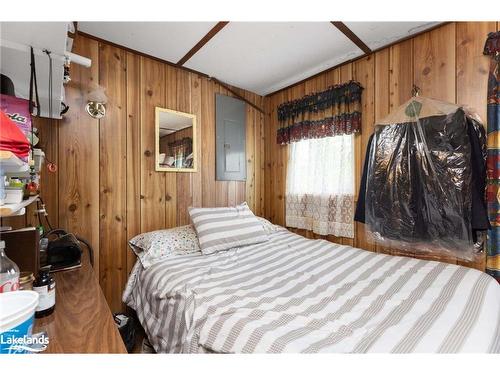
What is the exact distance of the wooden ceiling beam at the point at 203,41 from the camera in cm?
162

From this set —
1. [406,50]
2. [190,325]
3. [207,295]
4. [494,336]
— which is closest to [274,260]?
[207,295]

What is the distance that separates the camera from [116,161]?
188 centimetres

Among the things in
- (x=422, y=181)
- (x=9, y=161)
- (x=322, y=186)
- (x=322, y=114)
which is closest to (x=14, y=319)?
(x=9, y=161)

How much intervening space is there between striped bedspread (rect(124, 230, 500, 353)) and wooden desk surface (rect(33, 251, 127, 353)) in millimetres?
331

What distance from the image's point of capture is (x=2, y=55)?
34.5 inches

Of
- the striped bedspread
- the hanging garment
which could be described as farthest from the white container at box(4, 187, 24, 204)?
the hanging garment

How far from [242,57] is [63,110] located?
1430mm

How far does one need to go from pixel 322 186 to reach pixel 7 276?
7.23 feet

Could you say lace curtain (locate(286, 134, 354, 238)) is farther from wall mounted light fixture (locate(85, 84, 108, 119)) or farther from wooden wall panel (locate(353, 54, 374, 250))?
wall mounted light fixture (locate(85, 84, 108, 119))

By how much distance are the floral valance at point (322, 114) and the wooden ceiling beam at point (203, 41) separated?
1139 mm

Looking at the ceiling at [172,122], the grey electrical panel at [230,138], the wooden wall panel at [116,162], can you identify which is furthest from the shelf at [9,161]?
the grey electrical panel at [230,138]

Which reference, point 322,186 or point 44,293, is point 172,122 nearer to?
point 322,186

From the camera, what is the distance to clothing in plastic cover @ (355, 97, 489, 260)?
149 cm
